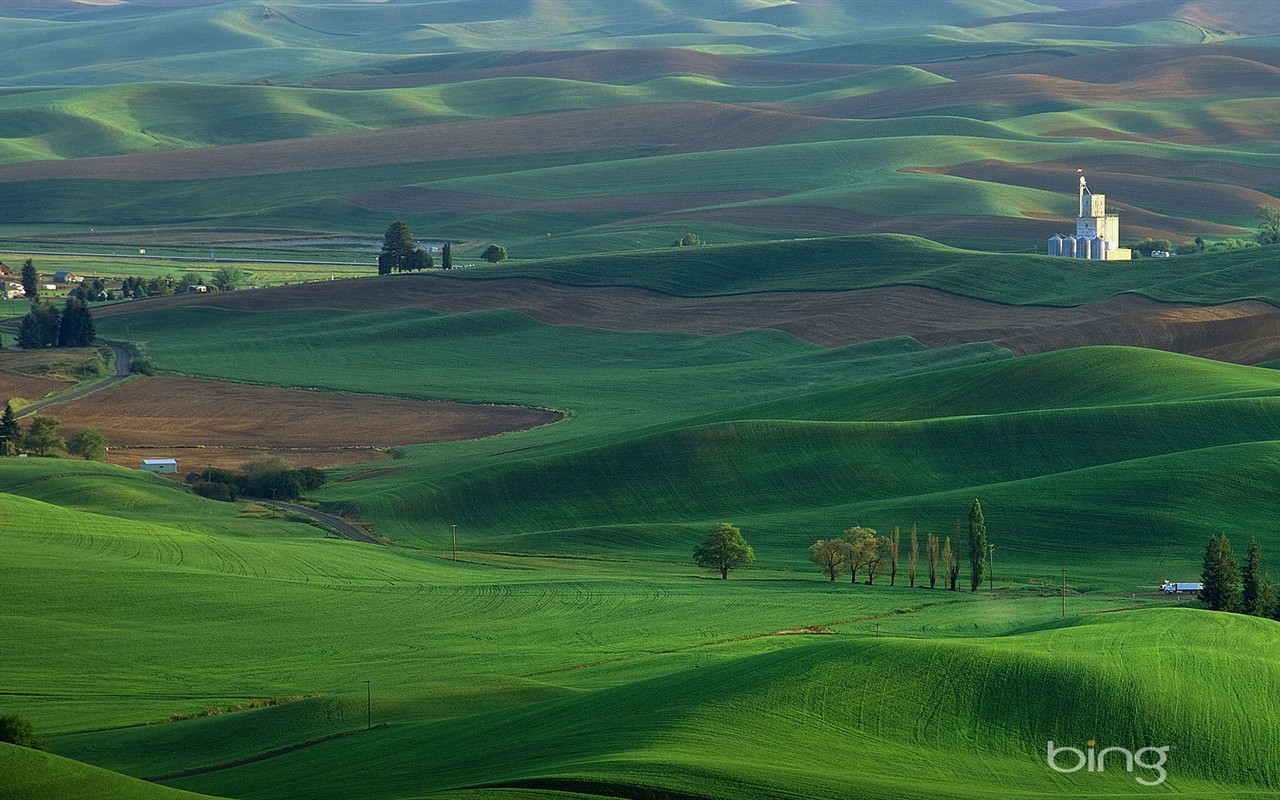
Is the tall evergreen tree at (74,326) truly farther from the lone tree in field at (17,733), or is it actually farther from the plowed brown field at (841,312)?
the lone tree in field at (17,733)

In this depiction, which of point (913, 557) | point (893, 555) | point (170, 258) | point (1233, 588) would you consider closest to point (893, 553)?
point (893, 555)

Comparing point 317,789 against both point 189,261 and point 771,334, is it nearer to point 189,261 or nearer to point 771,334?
point 771,334

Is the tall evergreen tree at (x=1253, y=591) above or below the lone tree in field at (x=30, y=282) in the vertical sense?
below

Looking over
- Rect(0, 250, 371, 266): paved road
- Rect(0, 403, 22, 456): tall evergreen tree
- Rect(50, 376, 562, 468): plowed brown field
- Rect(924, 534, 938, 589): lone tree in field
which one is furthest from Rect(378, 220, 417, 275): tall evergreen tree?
Rect(924, 534, 938, 589): lone tree in field

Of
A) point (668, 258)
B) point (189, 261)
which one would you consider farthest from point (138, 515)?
point (189, 261)

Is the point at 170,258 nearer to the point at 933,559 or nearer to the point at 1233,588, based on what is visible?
the point at 933,559

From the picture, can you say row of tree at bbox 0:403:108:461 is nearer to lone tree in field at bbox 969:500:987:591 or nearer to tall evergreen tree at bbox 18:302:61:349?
tall evergreen tree at bbox 18:302:61:349

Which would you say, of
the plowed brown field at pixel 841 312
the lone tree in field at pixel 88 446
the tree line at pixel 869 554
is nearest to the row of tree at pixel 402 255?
the plowed brown field at pixel 841 312
